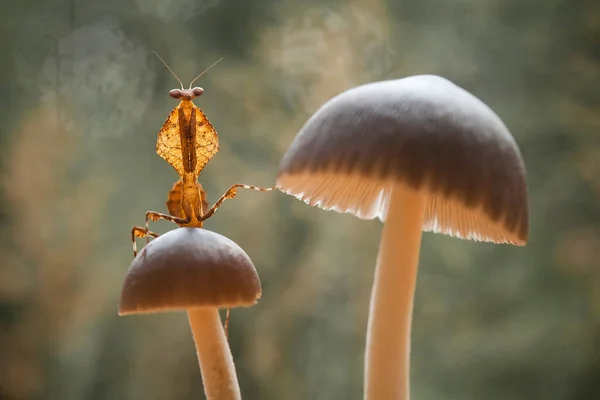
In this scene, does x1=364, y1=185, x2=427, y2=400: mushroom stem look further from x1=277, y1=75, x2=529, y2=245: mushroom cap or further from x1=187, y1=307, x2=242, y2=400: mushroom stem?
x1=187, y1=307, x2=242, y2=400: mushroom stem

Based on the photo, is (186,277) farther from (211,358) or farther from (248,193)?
(248,193)

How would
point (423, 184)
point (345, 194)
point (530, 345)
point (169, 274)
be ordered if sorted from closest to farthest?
1. point (423, 184)
2. point (169, 274)
3. point (345, 194)
4. point (530, 345)

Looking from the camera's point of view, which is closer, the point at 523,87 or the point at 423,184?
the point at 423,184

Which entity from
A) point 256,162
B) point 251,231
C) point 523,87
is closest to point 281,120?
point 256,162

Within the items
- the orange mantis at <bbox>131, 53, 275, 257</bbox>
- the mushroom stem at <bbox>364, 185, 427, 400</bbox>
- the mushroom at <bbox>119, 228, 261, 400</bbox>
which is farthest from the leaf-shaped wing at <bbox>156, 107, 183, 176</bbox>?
the mushroom stem at <bbox>364, 185, 427, 400</bbox>

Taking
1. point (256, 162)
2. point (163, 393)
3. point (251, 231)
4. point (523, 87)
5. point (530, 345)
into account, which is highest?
point (523, 87)

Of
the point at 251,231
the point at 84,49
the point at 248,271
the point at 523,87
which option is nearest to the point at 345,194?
the point at 248,271

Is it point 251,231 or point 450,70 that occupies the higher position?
point 450,70

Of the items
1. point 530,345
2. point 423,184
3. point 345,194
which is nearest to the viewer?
point 423,184

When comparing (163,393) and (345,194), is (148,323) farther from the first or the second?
(345,194)
